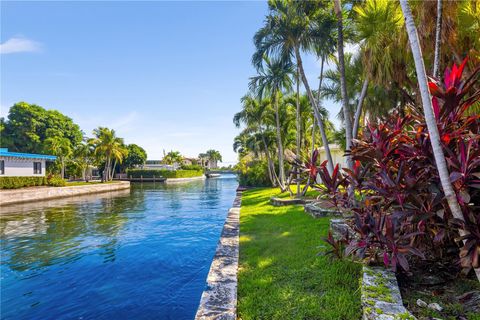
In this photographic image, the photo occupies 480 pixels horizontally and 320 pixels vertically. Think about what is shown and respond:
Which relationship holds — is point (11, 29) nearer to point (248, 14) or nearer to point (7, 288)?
point (248, 14)

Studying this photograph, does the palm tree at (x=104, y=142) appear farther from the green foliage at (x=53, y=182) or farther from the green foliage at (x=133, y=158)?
the green foliage at (x=133, y=158)

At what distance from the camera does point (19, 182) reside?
2258cm

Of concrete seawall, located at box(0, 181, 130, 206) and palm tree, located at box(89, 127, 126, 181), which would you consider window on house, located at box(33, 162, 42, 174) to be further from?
palm tree, located at box(89, 127, 126, 181)

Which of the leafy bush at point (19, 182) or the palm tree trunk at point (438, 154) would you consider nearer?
the palm tree trunk at point (438, 154)

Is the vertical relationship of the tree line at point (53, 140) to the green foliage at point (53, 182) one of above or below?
above

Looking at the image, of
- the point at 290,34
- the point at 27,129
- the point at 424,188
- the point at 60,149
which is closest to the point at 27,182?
the point at 60,149

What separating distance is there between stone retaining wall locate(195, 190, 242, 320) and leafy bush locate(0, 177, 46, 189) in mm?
23480

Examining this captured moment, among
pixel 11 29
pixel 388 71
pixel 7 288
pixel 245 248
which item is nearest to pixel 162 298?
pixel 245 248

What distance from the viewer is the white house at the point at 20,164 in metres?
25.1

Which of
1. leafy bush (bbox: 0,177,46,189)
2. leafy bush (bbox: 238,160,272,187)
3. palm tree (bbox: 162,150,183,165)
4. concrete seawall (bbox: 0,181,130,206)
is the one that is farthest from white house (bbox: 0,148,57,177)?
palm tree (bbox: 162,150,183,165)

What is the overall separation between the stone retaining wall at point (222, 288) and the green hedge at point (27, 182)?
77.3 feet

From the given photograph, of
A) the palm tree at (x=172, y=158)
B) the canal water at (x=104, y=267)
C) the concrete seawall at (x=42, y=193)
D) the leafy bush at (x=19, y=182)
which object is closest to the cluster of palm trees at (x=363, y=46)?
the canal water at (x=104, y=267)

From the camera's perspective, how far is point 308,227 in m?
7.86

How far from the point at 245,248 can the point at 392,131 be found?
4456mm
